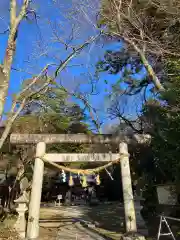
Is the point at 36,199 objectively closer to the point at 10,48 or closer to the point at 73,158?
the point at 73,158

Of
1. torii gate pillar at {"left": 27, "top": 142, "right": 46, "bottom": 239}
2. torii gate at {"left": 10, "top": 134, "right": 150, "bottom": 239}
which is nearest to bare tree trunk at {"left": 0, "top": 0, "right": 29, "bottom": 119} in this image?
torii gate at {"left": 10, "top": 134, "right": 150, "bottom": 239}

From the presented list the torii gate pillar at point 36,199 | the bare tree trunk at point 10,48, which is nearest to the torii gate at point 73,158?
the torii gate pillar at point 36,199

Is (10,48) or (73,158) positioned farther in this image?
(73,158)

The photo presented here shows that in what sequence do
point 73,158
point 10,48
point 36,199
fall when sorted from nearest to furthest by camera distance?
1. point 36,199
2. point 10,48
3. point 73,158

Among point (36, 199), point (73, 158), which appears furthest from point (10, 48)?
point (36, 199)

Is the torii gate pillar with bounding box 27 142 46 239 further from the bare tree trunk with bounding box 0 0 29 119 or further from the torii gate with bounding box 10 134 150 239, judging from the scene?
the bare tree trunk with bounding box 0 0 29 119

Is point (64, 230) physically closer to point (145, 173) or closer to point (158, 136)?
point (145, 173)

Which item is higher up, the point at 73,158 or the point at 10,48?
the point at 10,48

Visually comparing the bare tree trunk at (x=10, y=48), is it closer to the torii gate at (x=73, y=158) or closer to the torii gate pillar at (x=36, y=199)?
the torii gate at (x=73, y=158)

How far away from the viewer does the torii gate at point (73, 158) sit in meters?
8.05

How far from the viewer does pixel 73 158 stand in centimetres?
902

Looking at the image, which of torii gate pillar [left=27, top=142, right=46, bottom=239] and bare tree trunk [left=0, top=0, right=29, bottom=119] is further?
bare tree trunk [left=0, top=0, right=29, bottom=119]

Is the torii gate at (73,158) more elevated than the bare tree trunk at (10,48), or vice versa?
the bare tree trunk at (10,48)

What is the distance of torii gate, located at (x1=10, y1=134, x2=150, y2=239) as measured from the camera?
8.05m
